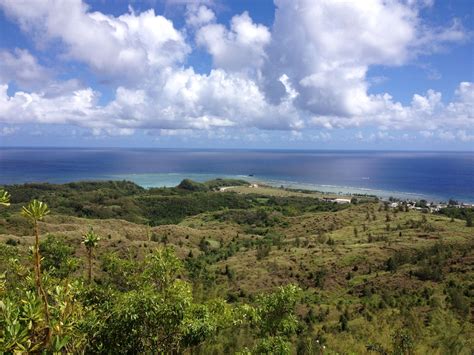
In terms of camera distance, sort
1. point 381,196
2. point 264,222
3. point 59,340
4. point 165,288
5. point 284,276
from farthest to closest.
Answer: point 381,196, point 264,222, point 284,276, point 165,288, point 59,340

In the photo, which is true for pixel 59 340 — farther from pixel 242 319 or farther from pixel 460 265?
pixel 460 265

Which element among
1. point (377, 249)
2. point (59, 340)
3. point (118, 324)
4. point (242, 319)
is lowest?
point (377, 249)

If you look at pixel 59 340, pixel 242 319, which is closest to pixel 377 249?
pixel 242 319

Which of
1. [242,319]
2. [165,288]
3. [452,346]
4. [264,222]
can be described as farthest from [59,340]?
[264,222]

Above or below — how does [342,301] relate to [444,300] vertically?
below

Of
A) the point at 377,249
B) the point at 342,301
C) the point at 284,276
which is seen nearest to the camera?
the point at 342,301

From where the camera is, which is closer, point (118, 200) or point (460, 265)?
point (460, 265)
